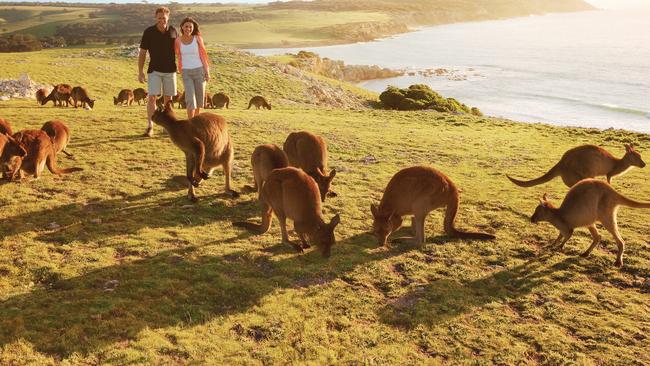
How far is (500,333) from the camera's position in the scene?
5.52 meters

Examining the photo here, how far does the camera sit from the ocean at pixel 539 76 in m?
46.7

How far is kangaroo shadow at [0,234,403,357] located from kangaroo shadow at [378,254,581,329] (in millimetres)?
1049

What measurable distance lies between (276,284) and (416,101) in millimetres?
33943

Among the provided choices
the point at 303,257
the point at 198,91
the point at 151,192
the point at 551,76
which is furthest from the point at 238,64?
the point at 551,76

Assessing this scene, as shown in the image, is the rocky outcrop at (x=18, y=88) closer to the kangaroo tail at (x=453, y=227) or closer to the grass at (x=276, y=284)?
the grass at (x=276, y=284)

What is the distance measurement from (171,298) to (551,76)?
77427 mm

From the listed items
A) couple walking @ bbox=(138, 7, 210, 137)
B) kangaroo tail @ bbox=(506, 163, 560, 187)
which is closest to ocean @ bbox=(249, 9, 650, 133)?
kangaroo tail @ bbox=(506, 163, 560, 187)

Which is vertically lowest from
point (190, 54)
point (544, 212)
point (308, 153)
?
point (544, 212)

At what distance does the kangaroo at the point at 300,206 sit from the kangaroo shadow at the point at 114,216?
1.65 m

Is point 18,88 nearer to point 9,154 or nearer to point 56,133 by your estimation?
point 56,133

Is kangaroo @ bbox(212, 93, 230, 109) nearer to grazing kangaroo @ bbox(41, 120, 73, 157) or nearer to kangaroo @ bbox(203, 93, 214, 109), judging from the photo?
kangaroo @ bbox(203, 93, 214, 109)

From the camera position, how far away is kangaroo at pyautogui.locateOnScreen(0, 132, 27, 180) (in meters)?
8.64

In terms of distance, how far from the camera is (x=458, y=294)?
6.33 m

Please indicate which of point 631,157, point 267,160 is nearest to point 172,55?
point 267,160
